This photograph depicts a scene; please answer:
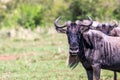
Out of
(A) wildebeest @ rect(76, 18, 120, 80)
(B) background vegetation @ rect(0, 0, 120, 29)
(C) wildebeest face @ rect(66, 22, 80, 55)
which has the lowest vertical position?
(B) background vegetation @ rect(0, 0, 120, 29)

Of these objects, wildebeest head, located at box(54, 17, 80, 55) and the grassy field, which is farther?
the grassy field

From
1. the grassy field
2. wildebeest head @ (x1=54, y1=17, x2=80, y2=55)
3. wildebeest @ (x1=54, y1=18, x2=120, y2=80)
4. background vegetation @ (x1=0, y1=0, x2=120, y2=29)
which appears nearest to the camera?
wildebeest head @ (x1=54, y1=17, x2=80, y2=55)

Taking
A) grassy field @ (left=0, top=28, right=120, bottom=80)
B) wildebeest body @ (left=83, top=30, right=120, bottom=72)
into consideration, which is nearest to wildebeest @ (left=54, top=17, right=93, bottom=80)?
wildebeest body @ (left=83, top=30, right=120, bottom=72)

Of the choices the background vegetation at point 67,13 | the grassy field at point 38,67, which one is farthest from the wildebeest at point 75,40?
the background vegetation at point 67,13

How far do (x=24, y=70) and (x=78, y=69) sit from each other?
5.65 feet

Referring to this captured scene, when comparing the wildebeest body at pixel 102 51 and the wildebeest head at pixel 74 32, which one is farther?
the wildebeest body at pixel 102 51

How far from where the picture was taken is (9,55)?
2055 centimetres

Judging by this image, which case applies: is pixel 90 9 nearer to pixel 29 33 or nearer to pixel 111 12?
pixel 111 12

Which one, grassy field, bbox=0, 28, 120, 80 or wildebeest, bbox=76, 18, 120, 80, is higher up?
wildebeest, bbox=76, 18, 120, 80

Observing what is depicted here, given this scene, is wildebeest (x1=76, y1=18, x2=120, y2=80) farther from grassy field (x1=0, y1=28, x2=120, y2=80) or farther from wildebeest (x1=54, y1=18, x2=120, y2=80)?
grassy field (x1=0, y1=28, x2=120, y2=80)

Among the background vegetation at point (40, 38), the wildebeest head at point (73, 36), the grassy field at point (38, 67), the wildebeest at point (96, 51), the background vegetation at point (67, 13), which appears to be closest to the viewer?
the wildebeest head at point (73, 36)

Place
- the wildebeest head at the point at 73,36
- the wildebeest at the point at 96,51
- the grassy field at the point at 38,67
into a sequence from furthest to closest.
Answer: the grassy field at the point at 38,67, the wildebeest at the point at 96,51, the wildebeest head at the point at 73,36

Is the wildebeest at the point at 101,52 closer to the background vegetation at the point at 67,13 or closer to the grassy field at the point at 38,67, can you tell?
the grassy field at the point at 38,67

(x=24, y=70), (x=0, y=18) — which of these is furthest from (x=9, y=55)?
(x=0, y=18)
